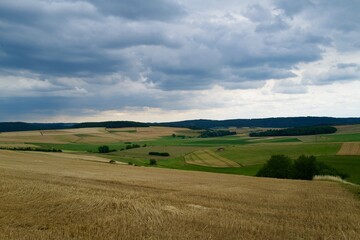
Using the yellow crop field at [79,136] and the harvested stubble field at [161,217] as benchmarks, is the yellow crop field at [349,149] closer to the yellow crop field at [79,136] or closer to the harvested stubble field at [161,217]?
the harvested stubble field at [161,217]

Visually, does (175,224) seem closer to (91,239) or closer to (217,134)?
(91,239)

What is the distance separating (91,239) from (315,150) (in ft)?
245

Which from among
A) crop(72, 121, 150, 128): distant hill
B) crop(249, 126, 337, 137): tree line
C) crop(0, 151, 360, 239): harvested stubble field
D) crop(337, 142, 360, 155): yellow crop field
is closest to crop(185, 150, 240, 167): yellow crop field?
crop(337, 142, 360, 155): yellow crop field

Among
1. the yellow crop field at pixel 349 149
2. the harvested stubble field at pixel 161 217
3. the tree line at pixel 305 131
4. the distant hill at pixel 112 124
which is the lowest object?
the yellow crop field at pixel 349 149

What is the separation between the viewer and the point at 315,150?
77500 mm

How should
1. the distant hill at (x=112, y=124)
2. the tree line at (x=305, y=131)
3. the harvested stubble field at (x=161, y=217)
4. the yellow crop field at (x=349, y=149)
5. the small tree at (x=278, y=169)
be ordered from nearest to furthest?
the harvested stubble field at (x=161, y=217) → the small tree at (x=278, y=169) → the yellow crop field at (x=349, y=149) → the tree line at (x=305, y=131) → the distant hill at (x=112, y=124)

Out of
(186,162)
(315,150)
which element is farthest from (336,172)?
(186,162)

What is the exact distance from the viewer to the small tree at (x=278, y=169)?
194 ft

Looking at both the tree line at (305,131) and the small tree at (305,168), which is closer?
the small tree at (305,168)

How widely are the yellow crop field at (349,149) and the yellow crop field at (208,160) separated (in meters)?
20.9

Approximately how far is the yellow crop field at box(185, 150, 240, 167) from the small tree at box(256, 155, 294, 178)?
1158 centimetres

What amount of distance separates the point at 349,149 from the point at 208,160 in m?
27.9

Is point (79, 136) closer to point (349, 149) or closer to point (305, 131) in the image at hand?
point (305, 131)

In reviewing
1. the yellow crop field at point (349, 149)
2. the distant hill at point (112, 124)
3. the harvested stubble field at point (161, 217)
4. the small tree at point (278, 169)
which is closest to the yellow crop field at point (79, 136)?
the distant hill at point (112, 124)
